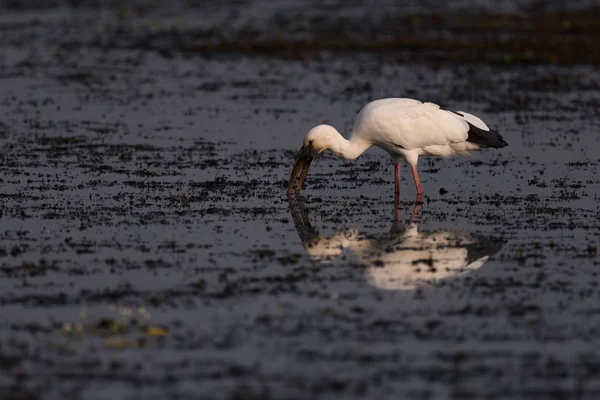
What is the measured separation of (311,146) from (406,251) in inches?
118

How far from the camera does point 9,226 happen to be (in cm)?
1148

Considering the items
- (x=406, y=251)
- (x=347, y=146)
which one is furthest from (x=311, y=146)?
(x=406, y=251)

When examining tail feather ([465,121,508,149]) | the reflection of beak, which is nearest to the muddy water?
the reflection of beak

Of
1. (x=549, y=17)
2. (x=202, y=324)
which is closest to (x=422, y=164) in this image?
(x=202, y=324)

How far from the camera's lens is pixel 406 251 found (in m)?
10.6

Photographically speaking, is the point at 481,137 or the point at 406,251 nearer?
the point at 406,251

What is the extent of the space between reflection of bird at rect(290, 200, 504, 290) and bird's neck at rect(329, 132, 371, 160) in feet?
4.96

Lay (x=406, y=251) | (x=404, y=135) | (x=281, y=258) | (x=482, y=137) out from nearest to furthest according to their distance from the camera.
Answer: (x=281, y=258) < (x=406, y=251) < (x=404, y=135) < (x=482, y=137)

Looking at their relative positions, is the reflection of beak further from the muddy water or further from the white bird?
the muddy water

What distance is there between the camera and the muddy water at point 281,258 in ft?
24.7

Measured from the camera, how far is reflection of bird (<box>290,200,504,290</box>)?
9758 millimetres

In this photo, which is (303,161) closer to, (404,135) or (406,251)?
(404,135)

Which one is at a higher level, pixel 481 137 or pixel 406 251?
pixel 481 137

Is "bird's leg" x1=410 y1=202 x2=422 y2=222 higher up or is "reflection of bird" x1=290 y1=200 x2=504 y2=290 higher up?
"bird's leg" x1=410 y1=202 x2=422 y2=222
